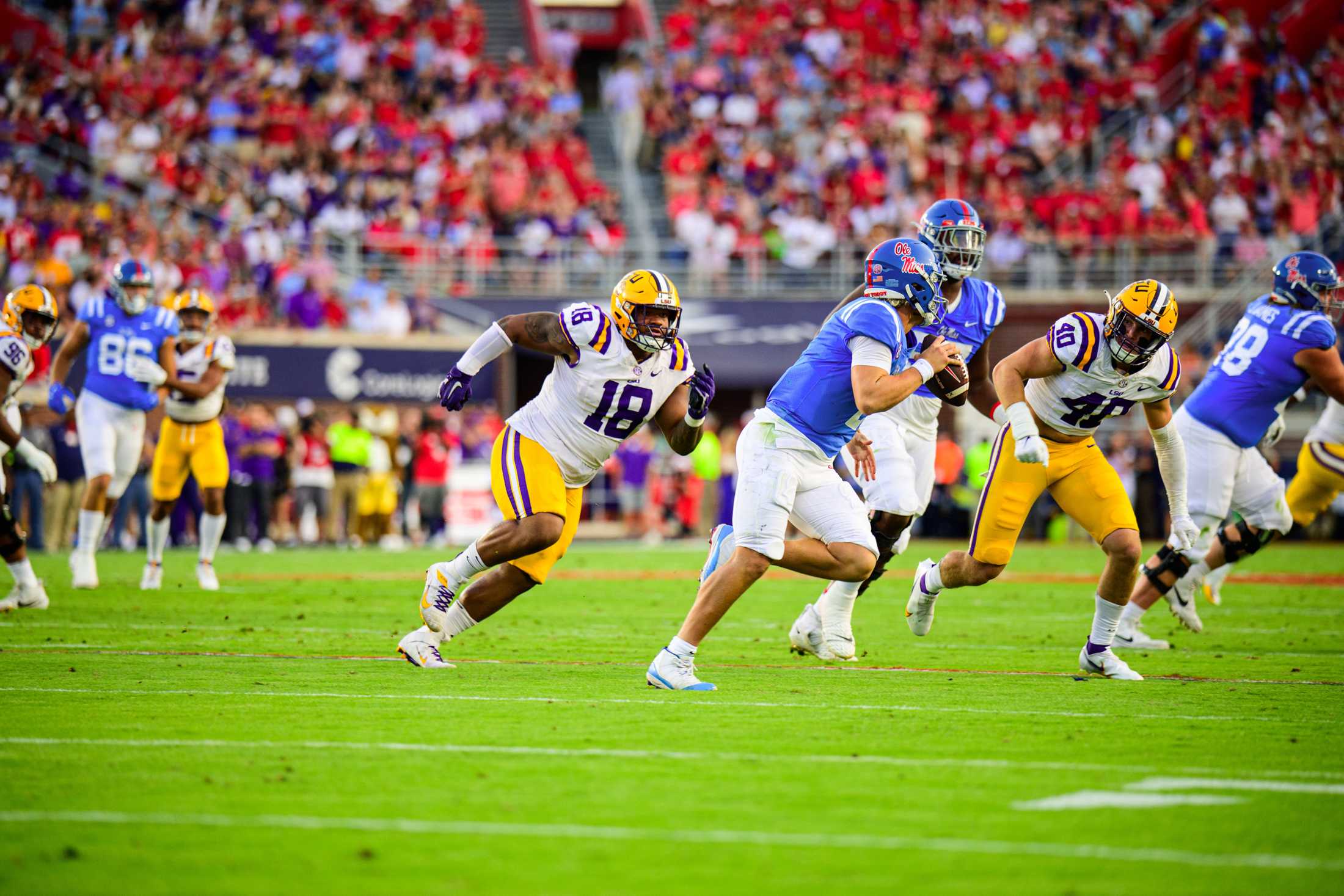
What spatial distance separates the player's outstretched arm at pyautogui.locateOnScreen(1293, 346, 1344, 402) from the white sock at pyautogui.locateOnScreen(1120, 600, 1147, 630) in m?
1.94

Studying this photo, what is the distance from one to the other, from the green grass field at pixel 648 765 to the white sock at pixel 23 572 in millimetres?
578

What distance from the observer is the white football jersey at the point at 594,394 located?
8.26m

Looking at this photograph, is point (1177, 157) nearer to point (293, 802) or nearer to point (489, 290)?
point (489, 290)

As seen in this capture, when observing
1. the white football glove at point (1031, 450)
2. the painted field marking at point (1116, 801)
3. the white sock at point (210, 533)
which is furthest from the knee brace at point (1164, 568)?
the white sock at point (210, 533)

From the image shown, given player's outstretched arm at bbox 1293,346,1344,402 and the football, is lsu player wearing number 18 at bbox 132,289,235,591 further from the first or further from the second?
player's outstretched arm at bbox 1293,346,1344,402

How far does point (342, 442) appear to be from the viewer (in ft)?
77.0

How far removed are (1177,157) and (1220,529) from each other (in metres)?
19.3

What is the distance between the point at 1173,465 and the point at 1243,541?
2.69 m

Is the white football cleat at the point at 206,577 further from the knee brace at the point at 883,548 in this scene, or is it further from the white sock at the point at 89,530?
the knee brace at the point at 883,548

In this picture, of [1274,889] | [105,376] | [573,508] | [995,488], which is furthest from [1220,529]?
[105,376]

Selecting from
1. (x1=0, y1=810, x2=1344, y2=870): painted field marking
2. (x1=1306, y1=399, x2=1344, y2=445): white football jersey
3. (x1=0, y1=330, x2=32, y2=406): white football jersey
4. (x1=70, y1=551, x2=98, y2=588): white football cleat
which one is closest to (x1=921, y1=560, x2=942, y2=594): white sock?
(x1=1306, y1=399, x2=1344, y2=445): white football jersey

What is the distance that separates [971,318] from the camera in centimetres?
994

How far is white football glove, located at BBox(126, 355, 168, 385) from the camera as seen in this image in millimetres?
12797

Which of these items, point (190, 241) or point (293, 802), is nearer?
point (293, 802)
